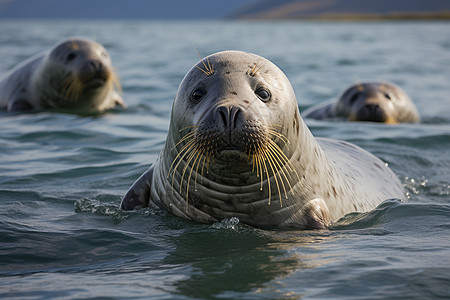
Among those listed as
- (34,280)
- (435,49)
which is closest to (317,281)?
A: (34,280)

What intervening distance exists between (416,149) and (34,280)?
18.6ft

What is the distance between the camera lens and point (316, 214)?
4.59 metres

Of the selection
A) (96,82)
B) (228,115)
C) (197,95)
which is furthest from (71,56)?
(228,115)

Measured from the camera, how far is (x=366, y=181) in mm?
5613

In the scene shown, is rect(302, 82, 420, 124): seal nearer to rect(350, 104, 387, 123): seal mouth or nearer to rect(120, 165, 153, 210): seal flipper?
rect(350, 104, 387, 123): seal mouth

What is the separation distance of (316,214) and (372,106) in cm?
613

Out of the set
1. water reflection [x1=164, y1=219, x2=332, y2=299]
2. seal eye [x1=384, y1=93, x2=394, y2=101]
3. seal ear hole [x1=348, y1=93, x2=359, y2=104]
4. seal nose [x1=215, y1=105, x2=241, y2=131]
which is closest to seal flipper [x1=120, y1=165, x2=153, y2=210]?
water reflection [x1=164, y1=219, x2=332, y2=299]

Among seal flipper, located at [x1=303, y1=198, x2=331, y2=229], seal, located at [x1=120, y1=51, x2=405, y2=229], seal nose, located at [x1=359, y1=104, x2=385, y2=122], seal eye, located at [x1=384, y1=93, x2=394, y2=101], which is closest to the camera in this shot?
seal, located at [x1=120, y1=51, x2=405, y2=229]

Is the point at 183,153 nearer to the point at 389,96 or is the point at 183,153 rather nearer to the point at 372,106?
the point at 372,106

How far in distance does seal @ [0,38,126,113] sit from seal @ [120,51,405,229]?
18.2 feet

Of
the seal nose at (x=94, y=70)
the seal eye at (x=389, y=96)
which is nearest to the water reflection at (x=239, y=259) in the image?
the seal nose at (x=94, y=70)

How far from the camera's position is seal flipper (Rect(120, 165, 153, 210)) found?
16.2 ft

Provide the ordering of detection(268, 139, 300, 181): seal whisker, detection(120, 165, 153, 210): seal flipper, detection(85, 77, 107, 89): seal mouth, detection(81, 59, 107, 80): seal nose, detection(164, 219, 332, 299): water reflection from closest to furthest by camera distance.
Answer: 1. detection(164, 219, 332, 299): water reflection
2. detection(268, 139, 300, 181): seal whisker
3. detection(120, 165, 153, 210): seal flipper
4. detection(81, 59, 107, 80): seal nose
5. detection(85, 77, 107, 89): seal mouth

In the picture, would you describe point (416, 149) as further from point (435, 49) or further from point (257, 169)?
point (435, 49)
